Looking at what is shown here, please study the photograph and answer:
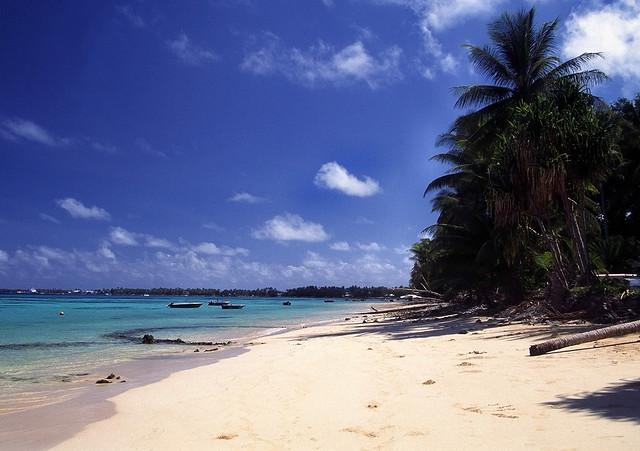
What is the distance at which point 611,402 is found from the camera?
15.2 ft

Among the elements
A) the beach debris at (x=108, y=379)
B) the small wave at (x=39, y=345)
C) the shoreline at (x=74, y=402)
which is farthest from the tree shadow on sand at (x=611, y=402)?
the small wave at (x=39, y=345)

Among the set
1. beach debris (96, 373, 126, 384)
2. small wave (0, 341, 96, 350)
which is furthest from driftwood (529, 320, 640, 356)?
small wave (0, 341, 96, 350)

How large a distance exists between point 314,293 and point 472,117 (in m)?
175

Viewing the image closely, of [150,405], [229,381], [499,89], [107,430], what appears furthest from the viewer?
[499,89]

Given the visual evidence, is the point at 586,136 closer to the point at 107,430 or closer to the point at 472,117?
the point at 472,117

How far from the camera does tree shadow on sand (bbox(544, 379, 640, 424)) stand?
4.21 m

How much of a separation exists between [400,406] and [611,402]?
2291 mm

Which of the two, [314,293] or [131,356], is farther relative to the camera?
[314,293]

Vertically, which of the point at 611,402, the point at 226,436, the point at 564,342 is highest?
the point at 564,342

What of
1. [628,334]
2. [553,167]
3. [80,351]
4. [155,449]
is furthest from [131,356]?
[553,167]

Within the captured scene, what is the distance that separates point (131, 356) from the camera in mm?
13508

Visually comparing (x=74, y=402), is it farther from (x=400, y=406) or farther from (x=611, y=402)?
(x=611, y=402)

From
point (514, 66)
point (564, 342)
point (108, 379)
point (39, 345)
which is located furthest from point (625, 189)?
point (39, 345)

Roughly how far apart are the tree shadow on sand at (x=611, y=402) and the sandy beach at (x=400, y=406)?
10mm
